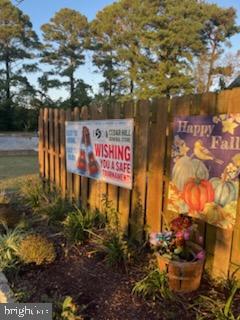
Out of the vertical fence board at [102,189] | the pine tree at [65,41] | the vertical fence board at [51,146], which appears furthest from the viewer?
the pine tree at [65,41]

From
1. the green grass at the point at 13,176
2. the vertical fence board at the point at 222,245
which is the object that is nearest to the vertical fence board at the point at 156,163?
A: the vertical fence board at the point at 222,245

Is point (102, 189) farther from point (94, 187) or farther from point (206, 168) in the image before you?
point (206, 168)

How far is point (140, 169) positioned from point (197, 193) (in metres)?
0.88

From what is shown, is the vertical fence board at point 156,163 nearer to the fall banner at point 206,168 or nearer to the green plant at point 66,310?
the fall banner at point 206,168

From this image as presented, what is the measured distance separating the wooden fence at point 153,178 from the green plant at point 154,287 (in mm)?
518

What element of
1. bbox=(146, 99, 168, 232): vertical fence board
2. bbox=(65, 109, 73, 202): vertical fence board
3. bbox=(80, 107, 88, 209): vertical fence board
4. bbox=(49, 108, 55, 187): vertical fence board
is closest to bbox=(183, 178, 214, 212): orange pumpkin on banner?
bbox=(146, 99, 168, 232): vertical fence board

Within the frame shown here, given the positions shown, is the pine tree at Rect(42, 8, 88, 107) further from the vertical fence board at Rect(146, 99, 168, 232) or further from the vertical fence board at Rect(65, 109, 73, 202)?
the vertical fence board at Rect(146, 99, 168, 232)

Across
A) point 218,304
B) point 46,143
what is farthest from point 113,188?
point 46,143

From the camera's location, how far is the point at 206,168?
3.05 metres

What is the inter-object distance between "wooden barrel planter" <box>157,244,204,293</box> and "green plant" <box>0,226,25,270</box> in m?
1.44

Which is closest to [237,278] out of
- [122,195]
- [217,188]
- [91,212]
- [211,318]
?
[211,318]

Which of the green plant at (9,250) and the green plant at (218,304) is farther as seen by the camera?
the green plant at (9,250)

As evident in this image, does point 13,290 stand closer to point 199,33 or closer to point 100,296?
point 100,296

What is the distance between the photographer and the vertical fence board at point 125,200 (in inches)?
159
